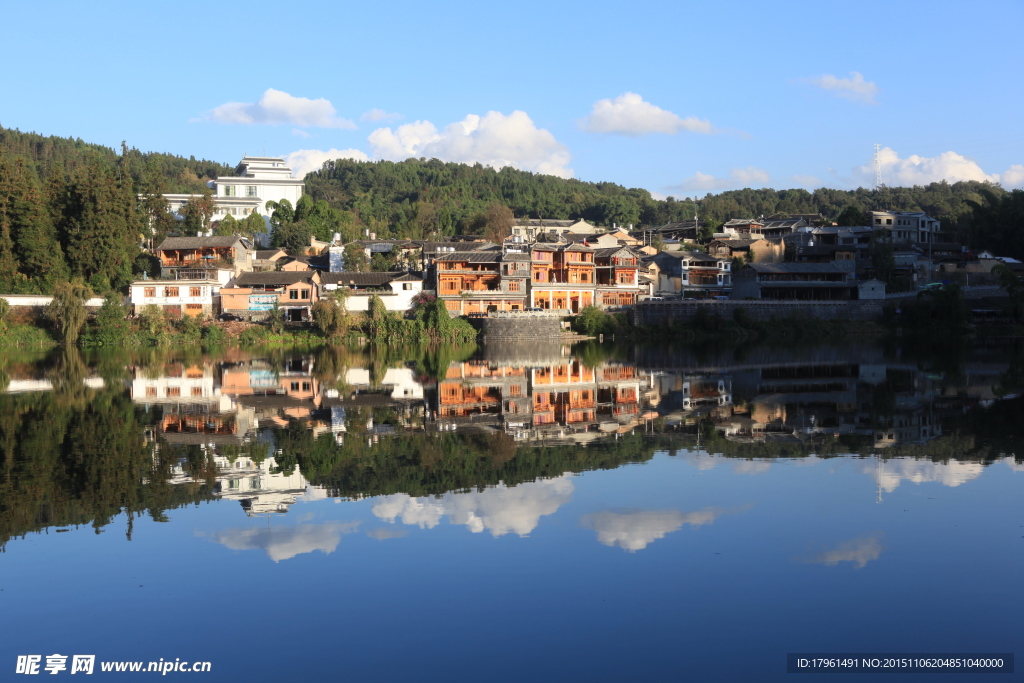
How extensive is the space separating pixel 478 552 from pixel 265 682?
300 cm

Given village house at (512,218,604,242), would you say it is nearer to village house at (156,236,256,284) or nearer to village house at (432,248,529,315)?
village house at (432,248,529,315)

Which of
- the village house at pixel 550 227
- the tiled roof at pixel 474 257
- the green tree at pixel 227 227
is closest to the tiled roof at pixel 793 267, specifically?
the tiled roof at pixel 474 257

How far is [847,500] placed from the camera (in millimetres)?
10344

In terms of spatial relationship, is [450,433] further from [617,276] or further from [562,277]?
[617,276]

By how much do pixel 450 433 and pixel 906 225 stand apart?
58718 mm

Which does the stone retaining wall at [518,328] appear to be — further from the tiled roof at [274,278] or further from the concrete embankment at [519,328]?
the tiled roof at [274,278]

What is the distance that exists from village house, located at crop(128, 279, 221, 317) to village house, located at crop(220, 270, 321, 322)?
2.17 ft

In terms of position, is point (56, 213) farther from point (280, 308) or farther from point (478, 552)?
point (478, 552)

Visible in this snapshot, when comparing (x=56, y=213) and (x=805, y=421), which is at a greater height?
(x=56, y=213)

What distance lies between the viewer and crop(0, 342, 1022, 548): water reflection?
10328 millimetres

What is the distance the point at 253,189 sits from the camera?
64250 mm

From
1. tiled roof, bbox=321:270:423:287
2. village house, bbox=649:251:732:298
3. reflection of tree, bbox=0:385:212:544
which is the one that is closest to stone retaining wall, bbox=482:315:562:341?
tiled roof, bbox=321:270:423:287

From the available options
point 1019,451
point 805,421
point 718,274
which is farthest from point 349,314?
point 1019,451

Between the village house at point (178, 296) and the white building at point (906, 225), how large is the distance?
159 ft
